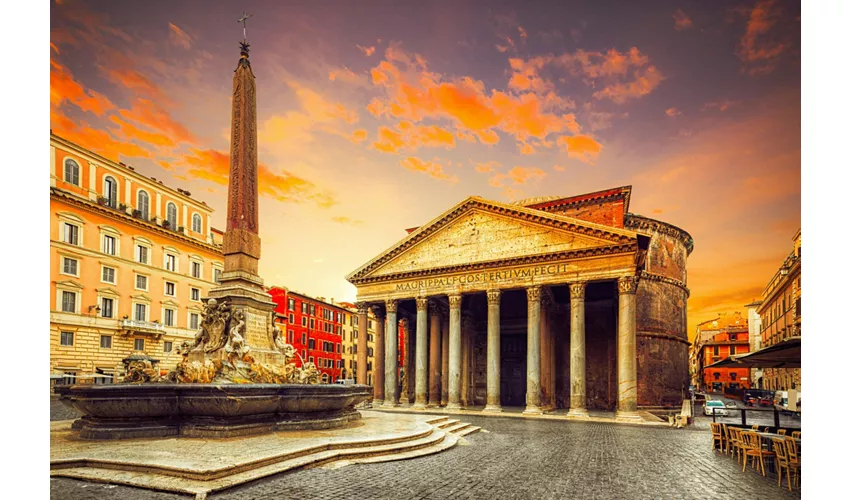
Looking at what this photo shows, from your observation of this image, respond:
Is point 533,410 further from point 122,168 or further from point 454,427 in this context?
point 122,168

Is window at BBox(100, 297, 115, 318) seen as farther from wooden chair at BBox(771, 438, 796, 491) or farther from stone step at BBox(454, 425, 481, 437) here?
wooden chair at BBox(771, 438, 796, 491)

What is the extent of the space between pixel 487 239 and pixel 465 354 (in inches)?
315

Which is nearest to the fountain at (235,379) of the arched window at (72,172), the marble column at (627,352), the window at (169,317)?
the arched window at (72,172)

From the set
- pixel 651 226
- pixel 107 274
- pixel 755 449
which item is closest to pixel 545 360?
pixel 651 226

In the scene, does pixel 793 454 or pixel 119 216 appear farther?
pixel 119 216

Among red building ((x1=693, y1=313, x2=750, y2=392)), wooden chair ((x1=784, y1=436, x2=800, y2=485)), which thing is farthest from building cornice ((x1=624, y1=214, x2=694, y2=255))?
wooden chair ((x1=784, y1=436, x2=800, y2=485))

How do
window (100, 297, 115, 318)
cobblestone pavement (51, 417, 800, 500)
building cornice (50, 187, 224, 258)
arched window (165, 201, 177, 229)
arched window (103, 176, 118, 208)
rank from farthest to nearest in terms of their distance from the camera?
arched window (165, 201, 177, 229) → window (100, 297, 115, 318) → arched window (103, 176, 118, 208) → building cornice (50, 187, 224, 258) → cobblestone pavement (51, 417, 800, 500)

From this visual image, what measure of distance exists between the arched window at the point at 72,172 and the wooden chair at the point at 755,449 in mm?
16957

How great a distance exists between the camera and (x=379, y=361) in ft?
87.6

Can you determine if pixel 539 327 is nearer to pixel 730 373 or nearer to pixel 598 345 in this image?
pixel 598 345

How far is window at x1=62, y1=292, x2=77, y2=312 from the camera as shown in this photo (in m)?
16.0

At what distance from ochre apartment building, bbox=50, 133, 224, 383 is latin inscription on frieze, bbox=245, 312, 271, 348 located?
1702 millimetres
